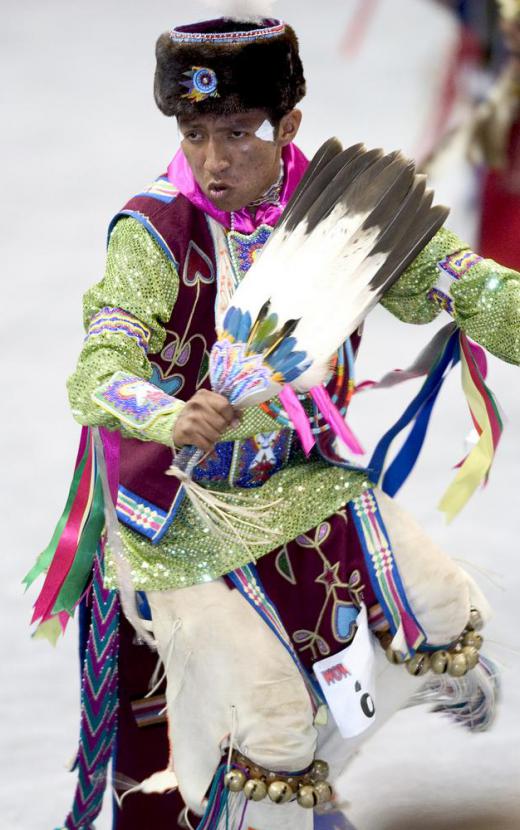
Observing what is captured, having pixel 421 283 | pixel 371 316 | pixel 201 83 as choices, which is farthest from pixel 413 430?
pixel 371 316

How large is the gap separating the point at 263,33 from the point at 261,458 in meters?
0.70

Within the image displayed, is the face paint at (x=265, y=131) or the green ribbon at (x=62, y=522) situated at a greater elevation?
the face paint at (x=265, y=131)

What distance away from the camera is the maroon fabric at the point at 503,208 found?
3688 millimetres

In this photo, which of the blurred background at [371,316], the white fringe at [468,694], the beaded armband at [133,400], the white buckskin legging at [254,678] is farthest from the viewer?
the blurred background at [371,316]

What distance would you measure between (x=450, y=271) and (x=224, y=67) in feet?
1.69

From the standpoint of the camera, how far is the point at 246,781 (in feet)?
8.50

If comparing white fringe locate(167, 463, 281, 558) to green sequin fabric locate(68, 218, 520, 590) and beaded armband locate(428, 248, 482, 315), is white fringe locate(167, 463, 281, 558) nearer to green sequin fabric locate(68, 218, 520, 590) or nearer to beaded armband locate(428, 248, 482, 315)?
green sequin fabric locate(68, 218, 520, 590)

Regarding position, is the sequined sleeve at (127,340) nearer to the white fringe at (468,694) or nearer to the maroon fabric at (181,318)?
the maroon fabric at (181,318)

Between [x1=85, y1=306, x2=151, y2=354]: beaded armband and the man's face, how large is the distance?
250 mm

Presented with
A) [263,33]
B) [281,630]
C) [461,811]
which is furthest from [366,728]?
[263,33]

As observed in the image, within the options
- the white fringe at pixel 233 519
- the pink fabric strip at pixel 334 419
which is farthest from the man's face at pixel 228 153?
the white fringe at pixel 233 519

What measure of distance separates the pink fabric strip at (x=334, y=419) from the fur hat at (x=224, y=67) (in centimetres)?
47

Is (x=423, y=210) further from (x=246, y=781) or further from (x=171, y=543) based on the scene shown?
(x=246, y=781)

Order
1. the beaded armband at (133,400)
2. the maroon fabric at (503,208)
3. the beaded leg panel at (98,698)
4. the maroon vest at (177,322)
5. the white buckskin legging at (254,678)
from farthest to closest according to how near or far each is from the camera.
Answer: the maroon fabric at (503,208) < the beaded leg panel at (98,698) < the maroon vest at (177,322) < the white buckskin legging at (254,678) < the beaded armband at (133,400)
